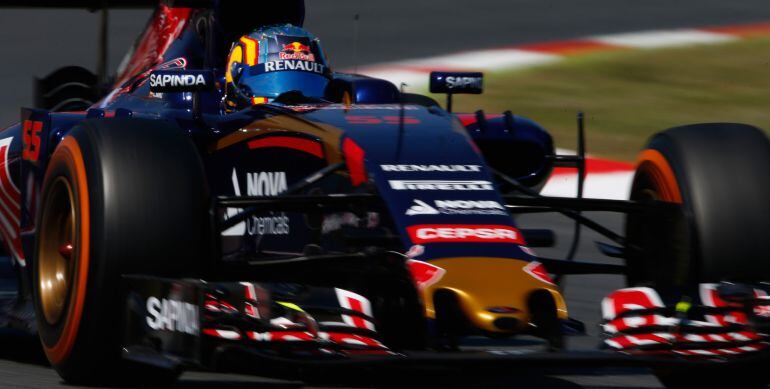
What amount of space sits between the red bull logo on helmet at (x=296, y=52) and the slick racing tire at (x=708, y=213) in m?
1.60

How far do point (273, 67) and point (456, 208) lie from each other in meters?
1.70

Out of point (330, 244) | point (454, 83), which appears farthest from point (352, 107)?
point (454, 83)

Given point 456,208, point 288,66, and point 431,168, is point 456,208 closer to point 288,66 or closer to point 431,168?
point 431,168

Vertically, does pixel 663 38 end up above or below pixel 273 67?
above

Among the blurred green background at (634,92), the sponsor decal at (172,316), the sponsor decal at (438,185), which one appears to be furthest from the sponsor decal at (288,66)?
the blurred green background at (634,92)

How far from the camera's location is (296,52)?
20.2 feet

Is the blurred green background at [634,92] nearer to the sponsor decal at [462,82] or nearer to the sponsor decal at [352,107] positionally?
the sponsor decal at [462,82]

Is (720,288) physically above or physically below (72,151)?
below

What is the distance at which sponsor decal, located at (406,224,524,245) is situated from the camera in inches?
177

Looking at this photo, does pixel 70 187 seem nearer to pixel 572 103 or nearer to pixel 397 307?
pixel 397 307

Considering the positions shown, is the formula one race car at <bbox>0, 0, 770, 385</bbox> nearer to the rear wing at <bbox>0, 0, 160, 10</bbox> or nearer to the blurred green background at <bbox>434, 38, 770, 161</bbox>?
the rear wing at <bbox>0, 0, 160, 10</bbox>

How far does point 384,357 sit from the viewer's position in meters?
3.99

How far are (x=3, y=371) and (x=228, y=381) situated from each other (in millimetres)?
910

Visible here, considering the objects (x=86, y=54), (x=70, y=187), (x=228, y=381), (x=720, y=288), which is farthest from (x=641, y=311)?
(x=86, y=54)
